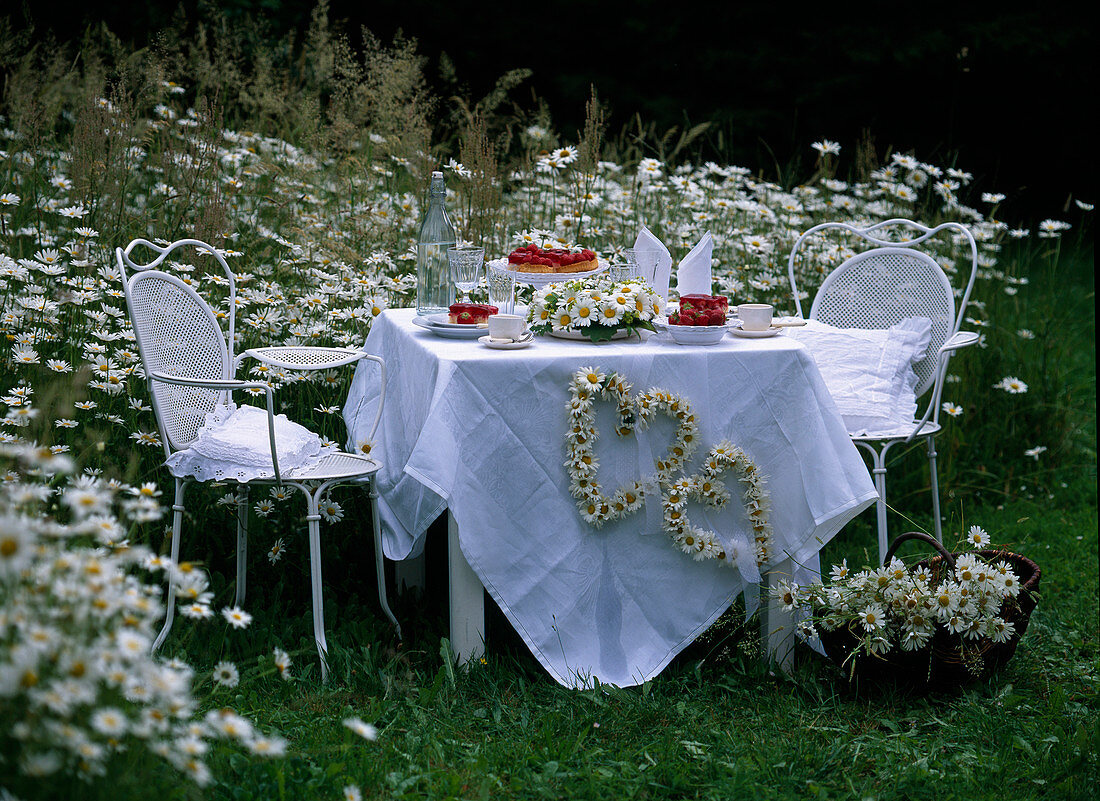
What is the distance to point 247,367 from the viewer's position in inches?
138

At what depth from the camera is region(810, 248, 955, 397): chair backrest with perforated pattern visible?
3451 millimetres

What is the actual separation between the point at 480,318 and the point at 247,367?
1.15 m

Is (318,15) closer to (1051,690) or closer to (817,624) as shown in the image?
(817,624)

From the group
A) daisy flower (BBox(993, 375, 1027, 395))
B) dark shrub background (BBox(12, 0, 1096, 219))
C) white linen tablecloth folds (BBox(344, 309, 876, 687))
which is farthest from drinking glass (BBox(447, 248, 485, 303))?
dark shrub background (BBox(12, 0, 1096, 219))

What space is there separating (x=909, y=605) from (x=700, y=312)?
2.89 feet

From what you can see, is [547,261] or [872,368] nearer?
[547,261]

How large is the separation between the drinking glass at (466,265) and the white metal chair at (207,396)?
347 mm

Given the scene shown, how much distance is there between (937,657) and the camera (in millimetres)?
2498

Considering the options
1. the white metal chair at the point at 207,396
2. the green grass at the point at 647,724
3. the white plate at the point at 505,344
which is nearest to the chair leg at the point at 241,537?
the white metal chair at the point at 207,396

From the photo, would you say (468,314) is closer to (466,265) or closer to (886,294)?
(466,265)

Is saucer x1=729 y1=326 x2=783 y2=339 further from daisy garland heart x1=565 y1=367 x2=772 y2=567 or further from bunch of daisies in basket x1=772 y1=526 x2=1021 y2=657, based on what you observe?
bunch of daisies in basket x1=772 y1=526 x2=1021 y2=657

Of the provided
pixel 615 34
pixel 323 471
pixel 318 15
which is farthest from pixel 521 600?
pixel 615 34

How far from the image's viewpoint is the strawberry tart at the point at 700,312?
2.58 m

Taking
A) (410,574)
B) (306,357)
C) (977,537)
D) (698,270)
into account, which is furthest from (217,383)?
(977,537)
